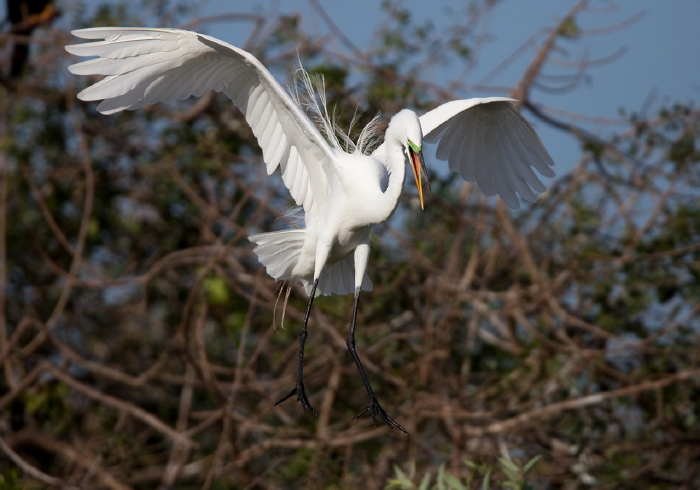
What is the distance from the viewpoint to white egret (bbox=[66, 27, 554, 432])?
2.98 meters

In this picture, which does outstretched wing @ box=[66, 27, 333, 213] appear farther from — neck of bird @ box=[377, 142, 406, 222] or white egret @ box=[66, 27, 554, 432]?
neck of bird @ box=[377, 142, 406, 222]

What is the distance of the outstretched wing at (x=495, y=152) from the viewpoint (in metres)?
3.66

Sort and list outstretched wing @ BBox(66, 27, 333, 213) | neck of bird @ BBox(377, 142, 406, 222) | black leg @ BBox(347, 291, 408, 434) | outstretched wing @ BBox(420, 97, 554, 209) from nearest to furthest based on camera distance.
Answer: outstretched wing @ BBox(66, 27, 333, 213) < neck of bird @ BBox(377, 142, 406, 222) < black leg @ BBox(347, 291, 408, 434) < outstretched wing @ BBox(420, 97, 554, 209)

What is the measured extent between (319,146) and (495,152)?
2.86 feet

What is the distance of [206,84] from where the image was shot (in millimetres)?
3217

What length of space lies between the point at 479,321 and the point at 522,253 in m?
0.60

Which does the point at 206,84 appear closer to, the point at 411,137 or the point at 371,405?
the point at 411,137

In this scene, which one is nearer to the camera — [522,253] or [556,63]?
[522,253]

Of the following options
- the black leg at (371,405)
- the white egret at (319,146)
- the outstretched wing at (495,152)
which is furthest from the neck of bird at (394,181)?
the outstretched wing at (495,152)

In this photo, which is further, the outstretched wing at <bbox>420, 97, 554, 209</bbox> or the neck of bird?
the outstretched wing at <bbox>420, 97, 554, 209</bbox>

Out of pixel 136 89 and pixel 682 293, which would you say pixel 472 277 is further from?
pixel 136 89

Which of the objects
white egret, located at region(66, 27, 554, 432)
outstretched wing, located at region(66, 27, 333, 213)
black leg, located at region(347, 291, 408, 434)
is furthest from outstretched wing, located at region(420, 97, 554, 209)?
black leg, located at region(347, 291, 408, 434)

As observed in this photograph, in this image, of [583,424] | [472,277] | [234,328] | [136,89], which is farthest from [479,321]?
[136,89]

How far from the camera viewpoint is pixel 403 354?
448 cm
